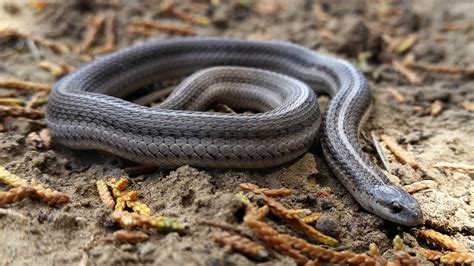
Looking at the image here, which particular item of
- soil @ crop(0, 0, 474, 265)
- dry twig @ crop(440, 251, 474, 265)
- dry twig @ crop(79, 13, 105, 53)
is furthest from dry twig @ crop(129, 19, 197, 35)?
dry twig @ crop(440, 251, 474, 265)

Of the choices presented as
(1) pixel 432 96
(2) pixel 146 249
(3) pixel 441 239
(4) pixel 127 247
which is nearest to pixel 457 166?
(3) pixel 441 239

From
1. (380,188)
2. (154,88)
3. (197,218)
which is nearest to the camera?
(197,218)

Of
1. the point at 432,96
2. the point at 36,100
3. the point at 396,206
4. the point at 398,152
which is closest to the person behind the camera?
the point at 396,206

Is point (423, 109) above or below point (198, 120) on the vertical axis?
below

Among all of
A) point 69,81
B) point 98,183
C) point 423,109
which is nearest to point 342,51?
point 423,109

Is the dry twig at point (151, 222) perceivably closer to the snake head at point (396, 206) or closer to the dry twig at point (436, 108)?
the snake head at point (396, 206)

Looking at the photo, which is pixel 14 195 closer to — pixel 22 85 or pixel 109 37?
pixel 22 85

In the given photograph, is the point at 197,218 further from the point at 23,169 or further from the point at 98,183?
the point at 23,169
